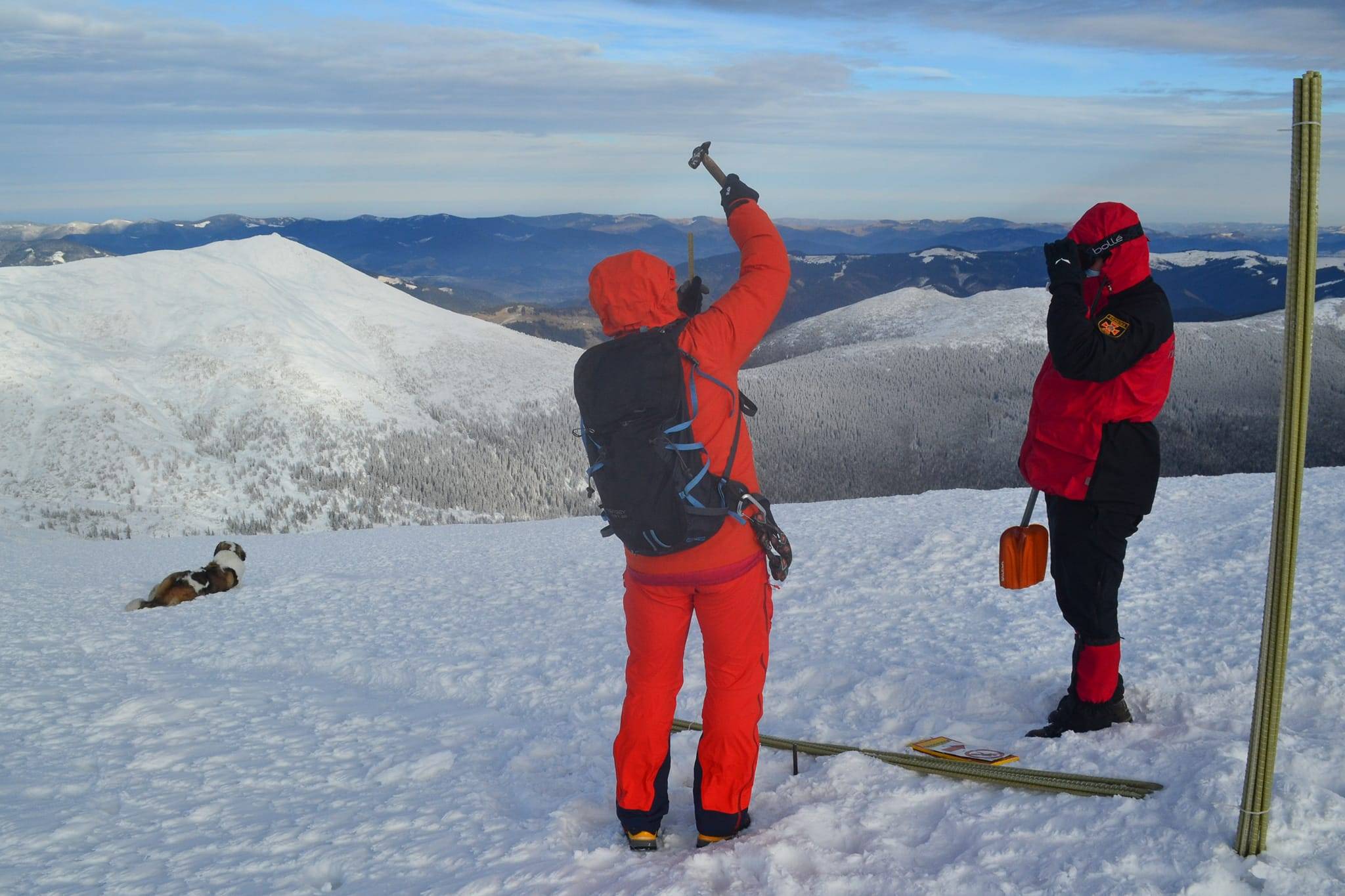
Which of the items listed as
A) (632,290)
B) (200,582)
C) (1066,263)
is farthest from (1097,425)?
(200,582)

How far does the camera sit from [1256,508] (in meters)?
11.5

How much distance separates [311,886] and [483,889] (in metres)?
0.95

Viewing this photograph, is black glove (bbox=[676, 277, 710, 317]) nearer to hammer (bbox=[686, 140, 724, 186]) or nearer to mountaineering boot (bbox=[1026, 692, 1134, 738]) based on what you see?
hammer (bbox=[686, 140, 724, 186])

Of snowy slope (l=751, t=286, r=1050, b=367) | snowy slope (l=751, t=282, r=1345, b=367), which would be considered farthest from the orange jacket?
snowy slope (l=751, t=286, r=1050, b=367)

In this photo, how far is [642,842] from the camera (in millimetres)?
4391

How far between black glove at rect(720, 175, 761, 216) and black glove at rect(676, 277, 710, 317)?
17.8 inches

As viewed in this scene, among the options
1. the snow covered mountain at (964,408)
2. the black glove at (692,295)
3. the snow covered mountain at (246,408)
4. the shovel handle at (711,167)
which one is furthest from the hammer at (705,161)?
the snow covered mountain at (964,408)

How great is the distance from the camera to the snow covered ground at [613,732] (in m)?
4.05

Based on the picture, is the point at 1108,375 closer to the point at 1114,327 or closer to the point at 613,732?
the point at 1114,327

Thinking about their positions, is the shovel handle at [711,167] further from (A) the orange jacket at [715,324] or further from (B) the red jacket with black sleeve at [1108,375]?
(B) the red jacket with black sleeve at [1108,375]

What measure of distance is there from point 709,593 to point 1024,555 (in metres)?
2.18

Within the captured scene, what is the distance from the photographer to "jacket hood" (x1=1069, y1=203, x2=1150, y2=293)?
4785mm

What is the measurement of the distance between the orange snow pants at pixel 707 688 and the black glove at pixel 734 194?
1803 mm

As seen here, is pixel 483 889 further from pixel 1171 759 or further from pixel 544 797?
pixel 1171 759
